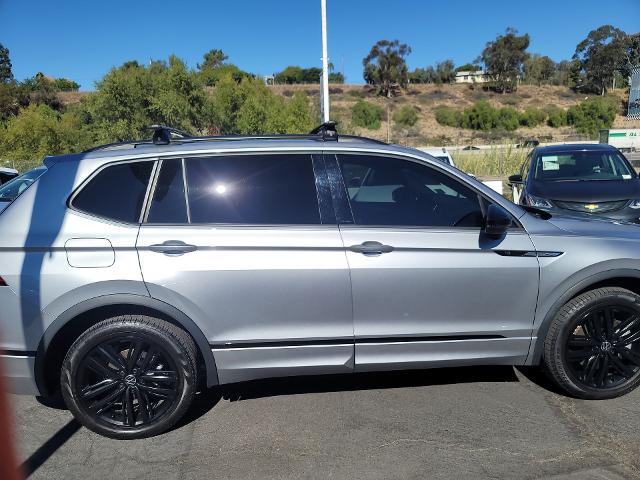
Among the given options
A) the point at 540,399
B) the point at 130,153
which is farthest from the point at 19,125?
the point at 540,399

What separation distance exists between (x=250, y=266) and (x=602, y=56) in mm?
77398

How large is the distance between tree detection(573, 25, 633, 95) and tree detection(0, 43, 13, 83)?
225ft

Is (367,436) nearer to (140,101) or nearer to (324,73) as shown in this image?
(324,73)

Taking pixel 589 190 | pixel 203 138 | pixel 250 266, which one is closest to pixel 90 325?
pixel 250 266

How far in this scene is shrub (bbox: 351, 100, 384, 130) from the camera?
1977 inches

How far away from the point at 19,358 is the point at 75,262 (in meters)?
0.67

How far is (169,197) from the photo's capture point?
3287mm

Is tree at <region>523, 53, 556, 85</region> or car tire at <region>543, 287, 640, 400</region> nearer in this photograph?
car tire at <region>543, 287, 640, 400</region>

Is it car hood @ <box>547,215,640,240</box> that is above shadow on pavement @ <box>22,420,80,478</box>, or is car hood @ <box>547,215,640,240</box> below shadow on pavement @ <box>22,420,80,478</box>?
above

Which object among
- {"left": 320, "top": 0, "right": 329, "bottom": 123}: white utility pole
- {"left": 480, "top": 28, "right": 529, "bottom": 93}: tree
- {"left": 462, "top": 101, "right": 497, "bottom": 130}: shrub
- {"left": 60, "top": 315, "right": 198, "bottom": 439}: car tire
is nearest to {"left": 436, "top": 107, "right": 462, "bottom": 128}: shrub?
{"left": 462, "top": 101, "right": 497, "bottom": 130}: shrub

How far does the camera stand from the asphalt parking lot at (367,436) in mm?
2918

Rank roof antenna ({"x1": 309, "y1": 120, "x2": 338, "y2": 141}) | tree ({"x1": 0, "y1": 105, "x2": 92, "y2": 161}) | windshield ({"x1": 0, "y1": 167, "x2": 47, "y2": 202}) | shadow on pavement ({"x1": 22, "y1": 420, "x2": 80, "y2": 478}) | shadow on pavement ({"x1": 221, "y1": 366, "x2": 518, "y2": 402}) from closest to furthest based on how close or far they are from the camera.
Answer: shadow on pavement ({"x1": 22, "y1": 420, "x2": 80, "y2": 478})
roof antenna ({"x1": 309, "y1": 120, "x2": 338, "y2": 141})
shadow on pavement ({"x1": 221, "y1": 366, "x2": 518, "y2": 402})
windshield ({"x1": 0, "y1": 167, "x2": 47, "y2": 202})
tree ({"x1": 0, "y1": 105, "x2": 92, "y2": 161})

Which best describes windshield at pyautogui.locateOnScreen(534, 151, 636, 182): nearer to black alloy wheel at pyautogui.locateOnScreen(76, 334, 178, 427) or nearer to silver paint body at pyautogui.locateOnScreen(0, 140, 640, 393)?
silver paint body at pyautogui.locateOnScreen(0, 140, 640, 393)

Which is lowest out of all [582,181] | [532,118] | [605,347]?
[605,347]
